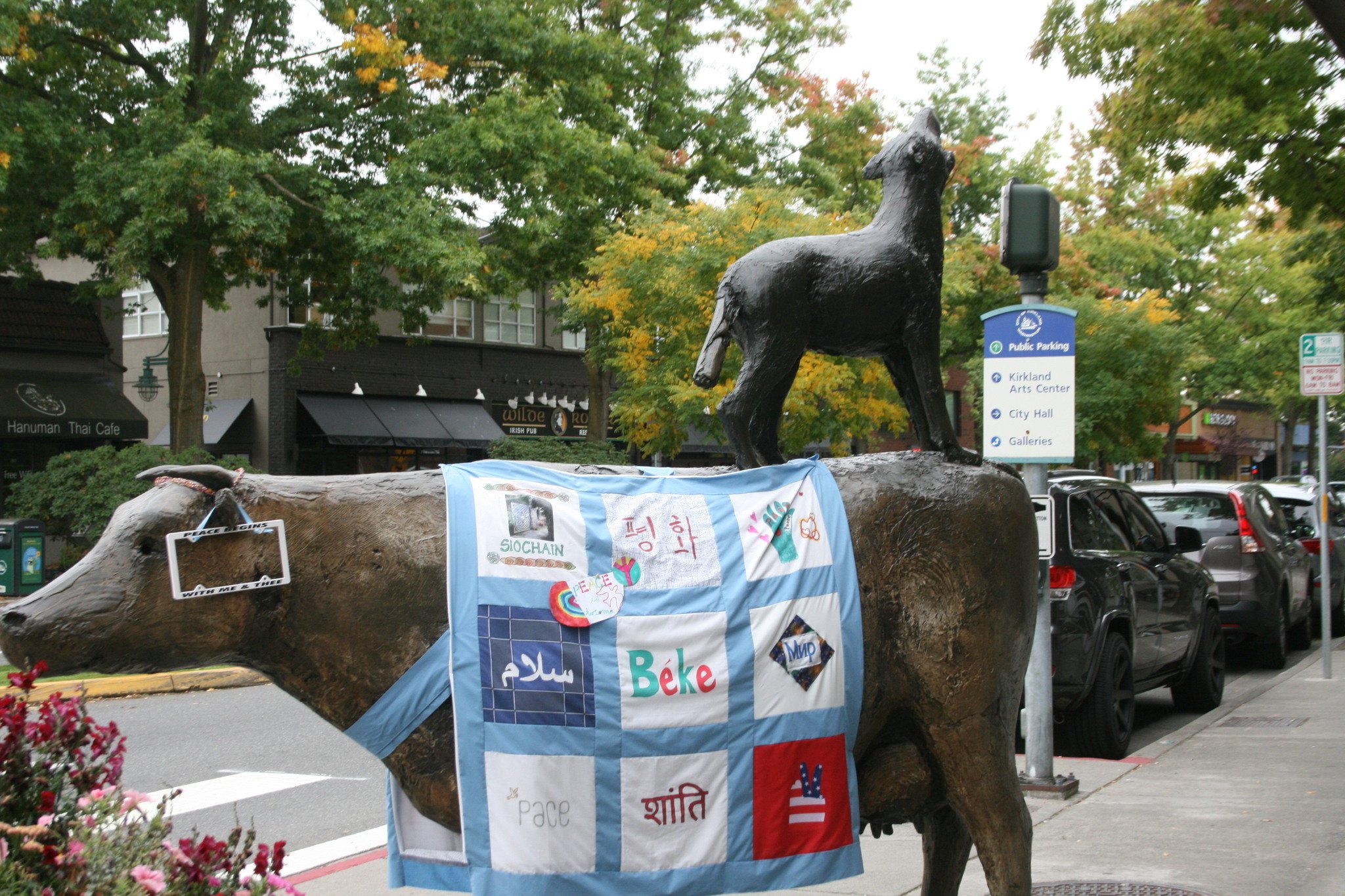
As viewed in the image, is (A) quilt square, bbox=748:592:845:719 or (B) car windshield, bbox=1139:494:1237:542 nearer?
(A) quilt square, bbox=748:592:845:719

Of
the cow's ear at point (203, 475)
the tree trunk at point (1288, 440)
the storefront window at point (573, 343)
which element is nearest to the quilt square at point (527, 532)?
the cow's ear at point (203, 475)

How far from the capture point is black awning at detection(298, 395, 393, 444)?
26.3 metres

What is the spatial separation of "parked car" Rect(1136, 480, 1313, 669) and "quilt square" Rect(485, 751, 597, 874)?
10.3 meters

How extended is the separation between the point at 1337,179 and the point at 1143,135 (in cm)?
167

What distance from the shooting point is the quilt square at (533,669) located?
289 cm

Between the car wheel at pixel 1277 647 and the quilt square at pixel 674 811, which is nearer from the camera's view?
the quilt square at pixel 674 811

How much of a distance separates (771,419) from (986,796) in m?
1.27

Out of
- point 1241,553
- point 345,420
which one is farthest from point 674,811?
point 345,420

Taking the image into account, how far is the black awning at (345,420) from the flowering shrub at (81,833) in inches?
954

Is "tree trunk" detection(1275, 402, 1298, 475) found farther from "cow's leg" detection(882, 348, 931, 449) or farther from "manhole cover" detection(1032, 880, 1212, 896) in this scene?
"cow's leg" detection(882, 348, 931, 449)

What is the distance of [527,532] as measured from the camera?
304 cm

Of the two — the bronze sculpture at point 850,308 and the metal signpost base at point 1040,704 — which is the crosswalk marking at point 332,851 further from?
the metal signpost base at point 1040,704

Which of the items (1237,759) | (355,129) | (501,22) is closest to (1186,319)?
(501,22)

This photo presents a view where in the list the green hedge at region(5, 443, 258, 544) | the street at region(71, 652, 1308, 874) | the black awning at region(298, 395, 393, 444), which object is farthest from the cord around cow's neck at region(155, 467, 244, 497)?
the black awning at region(298, 395, 393, 444)
